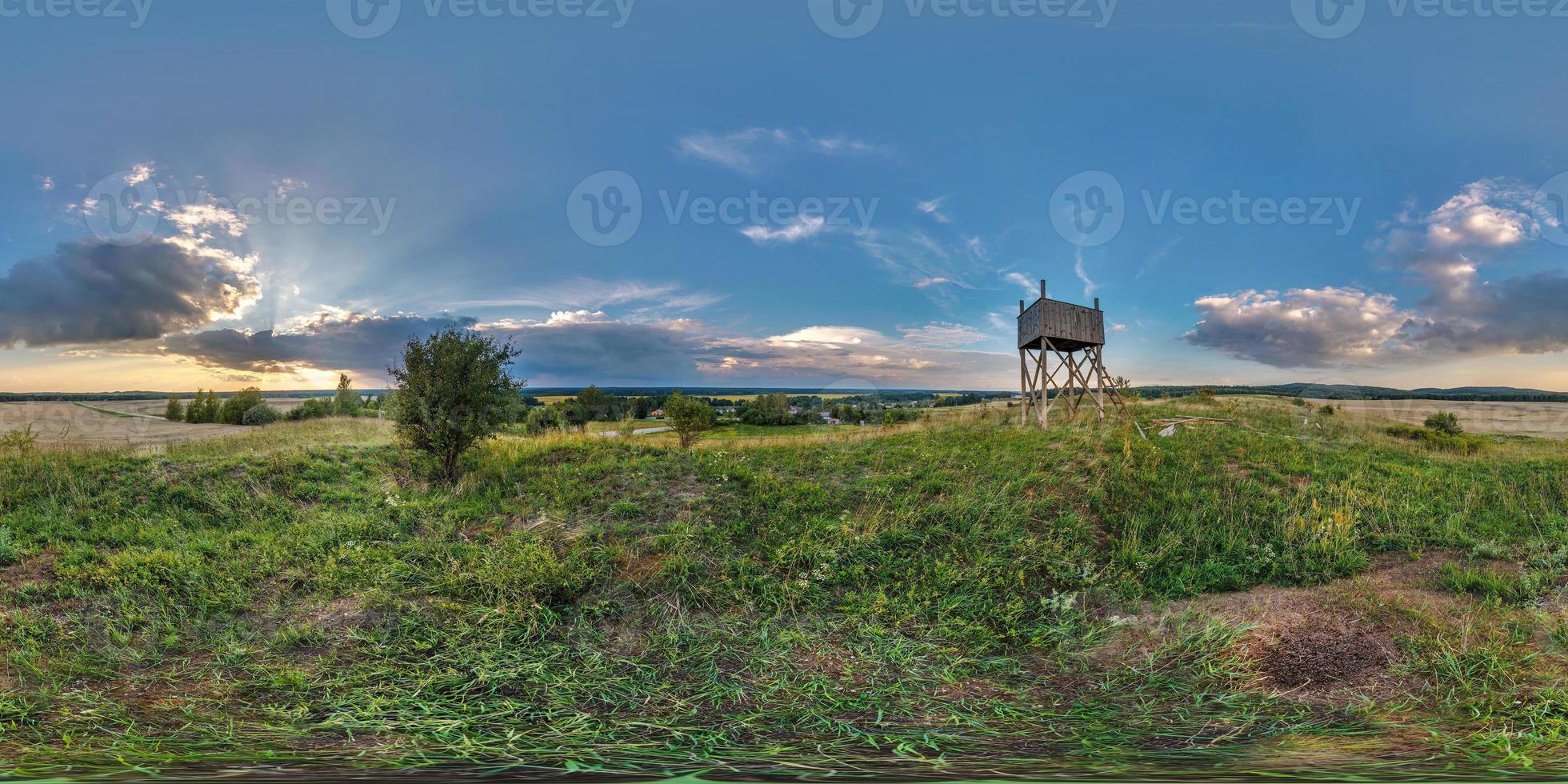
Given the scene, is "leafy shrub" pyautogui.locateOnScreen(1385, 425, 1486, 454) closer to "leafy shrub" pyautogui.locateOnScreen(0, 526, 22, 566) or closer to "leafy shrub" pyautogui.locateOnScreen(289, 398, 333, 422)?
"leafy shrub" pyautogui.locateOnScreen(0, 526, 22, 566)

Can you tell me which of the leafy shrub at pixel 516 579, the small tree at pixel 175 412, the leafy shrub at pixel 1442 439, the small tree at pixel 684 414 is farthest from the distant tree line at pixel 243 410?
the leafy shrub at pixel 1442 439

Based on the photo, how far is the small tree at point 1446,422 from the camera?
22.0 meters

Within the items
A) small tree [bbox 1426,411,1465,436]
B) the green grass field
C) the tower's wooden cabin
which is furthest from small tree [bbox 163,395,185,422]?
small tree [bbox 1426,411,1465,436]

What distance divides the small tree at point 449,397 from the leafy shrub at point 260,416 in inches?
649

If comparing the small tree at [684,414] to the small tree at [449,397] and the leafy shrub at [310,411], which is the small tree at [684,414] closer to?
the small tree at [449,397]

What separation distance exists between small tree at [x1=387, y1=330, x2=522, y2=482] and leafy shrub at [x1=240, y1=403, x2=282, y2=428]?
16.5m

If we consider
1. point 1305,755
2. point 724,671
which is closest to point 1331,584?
point 1305,755

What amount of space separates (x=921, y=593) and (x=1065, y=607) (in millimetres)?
1298

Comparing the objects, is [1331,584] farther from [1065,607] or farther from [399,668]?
[399,668]

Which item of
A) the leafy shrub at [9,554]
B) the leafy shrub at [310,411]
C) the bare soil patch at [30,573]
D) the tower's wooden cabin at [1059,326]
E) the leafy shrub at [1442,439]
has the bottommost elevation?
the bare soil patch at [30,573]

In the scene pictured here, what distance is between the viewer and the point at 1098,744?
11.2ft

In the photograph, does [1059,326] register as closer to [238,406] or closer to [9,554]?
[9,554]

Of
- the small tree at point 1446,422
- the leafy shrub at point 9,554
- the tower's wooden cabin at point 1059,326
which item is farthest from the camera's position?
the small tree at point 1446,422

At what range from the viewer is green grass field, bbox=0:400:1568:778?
341 centimetres
